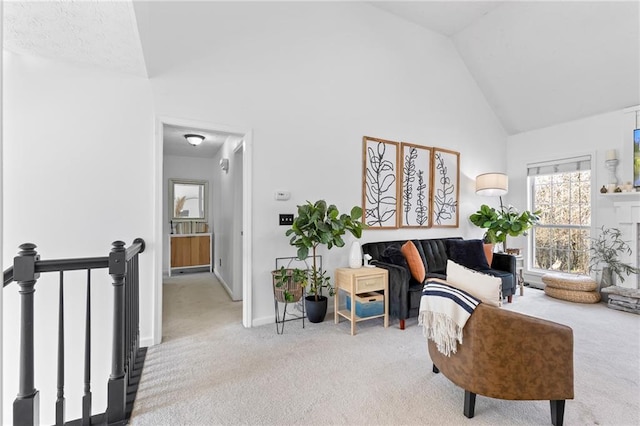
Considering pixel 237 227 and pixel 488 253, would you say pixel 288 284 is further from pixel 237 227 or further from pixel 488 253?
pixel 488 253

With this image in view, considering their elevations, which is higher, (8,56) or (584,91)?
(584,91)

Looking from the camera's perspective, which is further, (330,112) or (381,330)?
(330,112)

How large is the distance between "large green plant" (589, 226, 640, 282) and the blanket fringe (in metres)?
3.86

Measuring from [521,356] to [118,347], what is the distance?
2270 millimetres

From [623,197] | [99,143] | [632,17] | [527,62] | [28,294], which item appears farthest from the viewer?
[527,62]

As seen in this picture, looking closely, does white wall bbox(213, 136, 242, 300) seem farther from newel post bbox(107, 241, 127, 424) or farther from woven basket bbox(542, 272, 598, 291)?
woven basket bbox(542, 272, 598, 291)

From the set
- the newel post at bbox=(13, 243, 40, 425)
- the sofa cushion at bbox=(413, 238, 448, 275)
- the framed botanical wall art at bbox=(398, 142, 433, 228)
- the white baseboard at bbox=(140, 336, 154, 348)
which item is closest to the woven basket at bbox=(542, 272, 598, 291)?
the sofa cushion at bbox=(413, 238, 448, 275)

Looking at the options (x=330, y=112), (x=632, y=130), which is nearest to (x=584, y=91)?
(x=632, y=130)

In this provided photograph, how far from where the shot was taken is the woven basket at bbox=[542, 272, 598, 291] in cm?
413

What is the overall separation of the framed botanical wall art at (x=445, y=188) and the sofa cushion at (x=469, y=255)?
56cm

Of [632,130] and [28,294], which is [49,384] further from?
[632,130]

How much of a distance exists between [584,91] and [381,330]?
441cm

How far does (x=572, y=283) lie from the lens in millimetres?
4180

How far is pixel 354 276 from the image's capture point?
308cm
